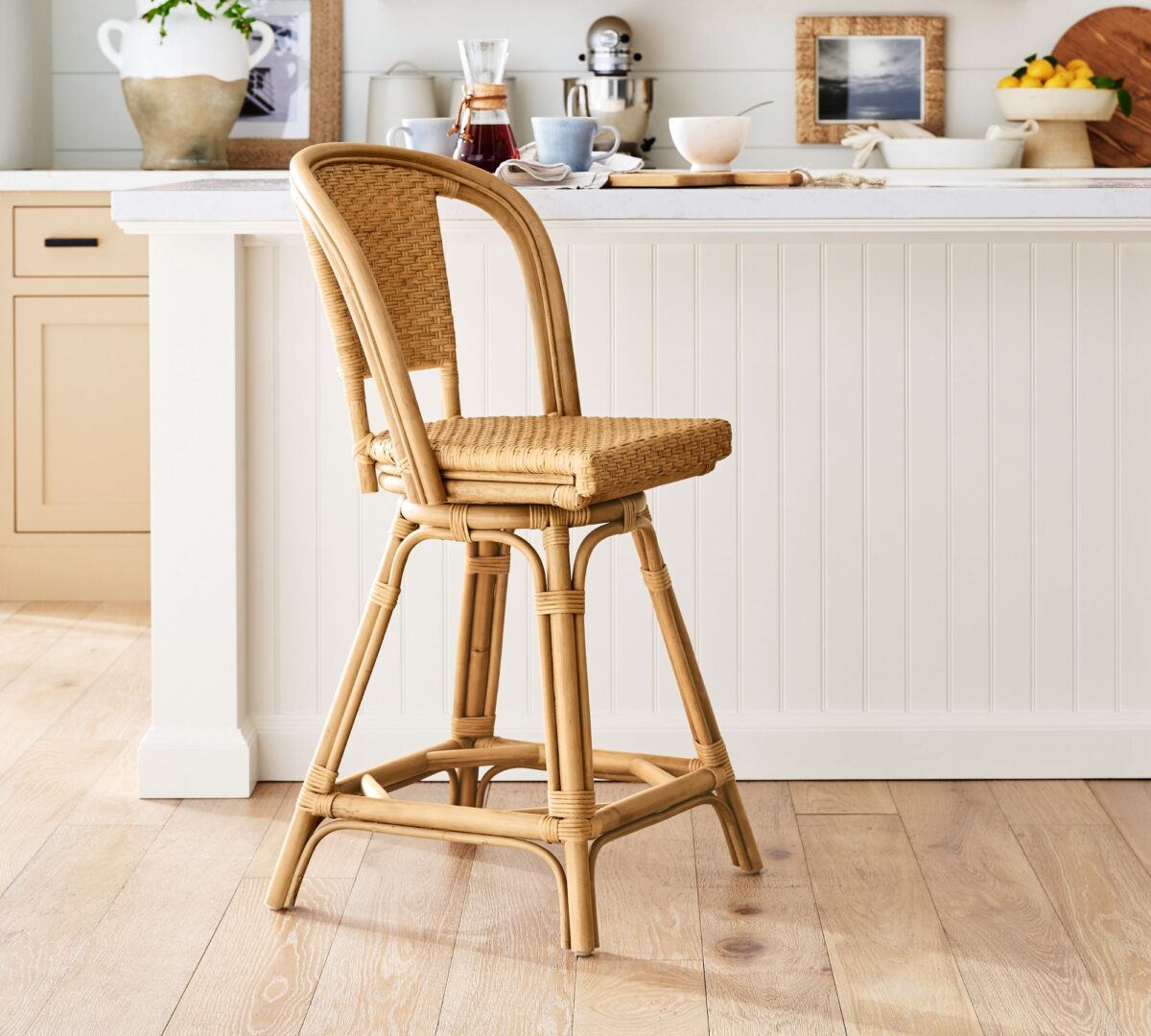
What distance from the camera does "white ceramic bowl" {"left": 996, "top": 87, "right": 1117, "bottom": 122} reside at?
3.80 metres

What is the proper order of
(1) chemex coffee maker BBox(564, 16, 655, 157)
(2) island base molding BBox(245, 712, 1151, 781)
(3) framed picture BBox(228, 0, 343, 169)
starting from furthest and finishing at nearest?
1. (3) framed picture BBox(228, 0, 343, 169)
2. (1) chemex coffee maker BBox(564, 16, 655, 157)
3. (2) island base molding BBox(245, 712, 1151, 781)

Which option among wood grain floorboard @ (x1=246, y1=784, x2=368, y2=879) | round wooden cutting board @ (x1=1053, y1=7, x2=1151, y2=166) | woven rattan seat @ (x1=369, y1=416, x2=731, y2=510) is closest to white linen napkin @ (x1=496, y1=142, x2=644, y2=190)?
woven rattan seat @ (x1=369, y1=416, x2=731, y2=510)

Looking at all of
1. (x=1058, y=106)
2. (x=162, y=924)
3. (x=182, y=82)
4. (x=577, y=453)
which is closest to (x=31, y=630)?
(x=182, y=82)

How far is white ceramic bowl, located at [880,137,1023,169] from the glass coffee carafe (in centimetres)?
176

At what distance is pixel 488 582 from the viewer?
6.74 ft

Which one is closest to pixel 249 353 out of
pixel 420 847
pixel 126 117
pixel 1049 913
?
pixel 420 847

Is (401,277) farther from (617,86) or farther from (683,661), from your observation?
(617,86)

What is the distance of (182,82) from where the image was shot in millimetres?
3770

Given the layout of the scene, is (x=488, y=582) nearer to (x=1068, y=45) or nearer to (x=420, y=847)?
(x=420, y=847)

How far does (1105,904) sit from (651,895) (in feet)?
1.85

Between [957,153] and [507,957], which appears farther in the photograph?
[957,153]

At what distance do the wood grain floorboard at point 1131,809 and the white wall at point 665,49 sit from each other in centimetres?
226

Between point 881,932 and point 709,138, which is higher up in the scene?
point 709,138

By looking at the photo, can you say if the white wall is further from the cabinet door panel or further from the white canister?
the cabinet door panel
